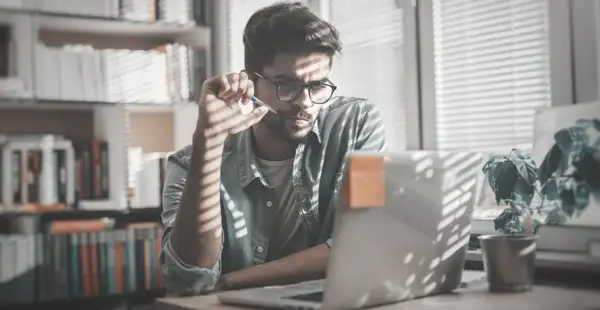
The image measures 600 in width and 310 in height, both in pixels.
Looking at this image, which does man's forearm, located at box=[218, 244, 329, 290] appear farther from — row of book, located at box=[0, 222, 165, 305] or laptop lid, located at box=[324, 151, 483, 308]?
row of book, located at box=[0, 222, 165, 305]

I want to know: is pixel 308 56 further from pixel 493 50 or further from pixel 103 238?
pixel 103 238

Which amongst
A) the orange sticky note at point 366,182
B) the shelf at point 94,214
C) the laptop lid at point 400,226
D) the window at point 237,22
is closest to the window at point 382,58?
the window at point 237,22

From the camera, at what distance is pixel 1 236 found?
2.62 meters

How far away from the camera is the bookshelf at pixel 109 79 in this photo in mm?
2701

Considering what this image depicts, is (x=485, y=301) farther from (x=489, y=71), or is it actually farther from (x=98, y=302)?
(x=98, y=302)

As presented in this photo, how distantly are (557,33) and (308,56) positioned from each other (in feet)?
2.32

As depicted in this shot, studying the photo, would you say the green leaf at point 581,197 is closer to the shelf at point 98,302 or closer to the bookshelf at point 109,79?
the shelf at point 98,302

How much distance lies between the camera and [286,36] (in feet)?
6.08

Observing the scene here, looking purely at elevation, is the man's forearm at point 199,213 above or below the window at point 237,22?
below

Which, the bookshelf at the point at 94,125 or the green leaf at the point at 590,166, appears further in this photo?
the bookshelf at the point at 94,125

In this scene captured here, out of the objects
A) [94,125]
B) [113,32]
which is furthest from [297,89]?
[113,32]

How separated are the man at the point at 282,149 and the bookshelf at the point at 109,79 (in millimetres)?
1108

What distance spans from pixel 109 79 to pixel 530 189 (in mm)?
1976

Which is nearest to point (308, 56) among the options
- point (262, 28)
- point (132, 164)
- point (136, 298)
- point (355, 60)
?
point (262, 28)
